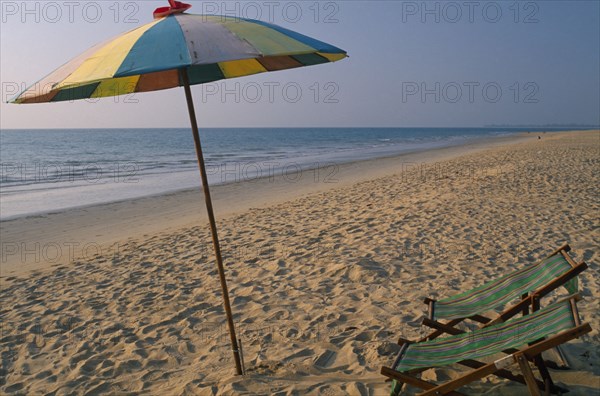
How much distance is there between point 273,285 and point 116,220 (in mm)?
6352

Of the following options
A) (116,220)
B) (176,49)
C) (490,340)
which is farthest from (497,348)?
(116,220)

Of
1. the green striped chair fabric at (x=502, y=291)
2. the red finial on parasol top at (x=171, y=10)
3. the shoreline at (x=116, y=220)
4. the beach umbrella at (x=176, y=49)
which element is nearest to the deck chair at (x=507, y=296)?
the green striped chair fabric at (x=502, y=291)

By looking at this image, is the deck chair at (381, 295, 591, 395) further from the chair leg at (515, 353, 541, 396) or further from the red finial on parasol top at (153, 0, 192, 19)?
the red finial on parasol top at (153, 0, 192, 19)

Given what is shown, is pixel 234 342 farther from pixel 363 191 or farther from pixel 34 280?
pixel 363 191

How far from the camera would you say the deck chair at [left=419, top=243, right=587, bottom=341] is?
296 cm

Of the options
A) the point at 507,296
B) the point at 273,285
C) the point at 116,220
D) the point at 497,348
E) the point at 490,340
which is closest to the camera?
the point at 497,348

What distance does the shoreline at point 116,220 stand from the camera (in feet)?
24.6

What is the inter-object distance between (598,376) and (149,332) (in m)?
3.60

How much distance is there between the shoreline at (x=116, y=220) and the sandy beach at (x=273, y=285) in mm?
71

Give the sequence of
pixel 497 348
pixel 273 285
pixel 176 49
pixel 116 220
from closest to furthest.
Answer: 1. pixel 176 49
2. pixel 497 348
3. pixel 273 285
4. pixel 116 220

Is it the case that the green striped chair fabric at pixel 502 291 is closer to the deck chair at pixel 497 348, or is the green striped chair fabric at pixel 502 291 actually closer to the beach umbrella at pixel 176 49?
the deck chair at pixel 497 348

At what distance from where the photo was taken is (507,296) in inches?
126

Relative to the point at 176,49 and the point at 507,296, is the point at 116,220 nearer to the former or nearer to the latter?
the point at 176,49

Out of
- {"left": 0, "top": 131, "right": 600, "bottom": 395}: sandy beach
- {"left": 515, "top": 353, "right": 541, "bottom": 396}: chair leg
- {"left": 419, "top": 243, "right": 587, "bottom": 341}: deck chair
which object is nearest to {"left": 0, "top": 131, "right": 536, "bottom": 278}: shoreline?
{"left": 0, "top": 131, "right": 600, "bottom": 395}: sandy beach
